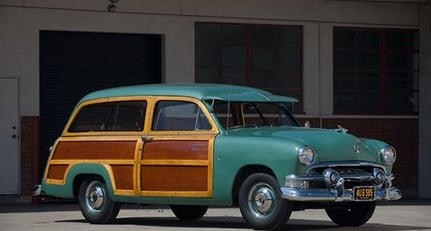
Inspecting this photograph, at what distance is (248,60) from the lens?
20219 mm

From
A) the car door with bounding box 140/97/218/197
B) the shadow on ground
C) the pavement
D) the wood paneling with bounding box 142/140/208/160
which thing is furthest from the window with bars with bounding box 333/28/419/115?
the wood paneling with bounding box 142/140/208/160

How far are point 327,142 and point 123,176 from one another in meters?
2.86

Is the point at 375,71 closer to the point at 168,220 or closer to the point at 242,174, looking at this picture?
the point at 168,220

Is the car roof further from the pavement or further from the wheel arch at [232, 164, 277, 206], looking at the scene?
the pavement

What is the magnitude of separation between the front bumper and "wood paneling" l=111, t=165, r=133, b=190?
2.39 metres

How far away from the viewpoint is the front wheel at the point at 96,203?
13.5 meters

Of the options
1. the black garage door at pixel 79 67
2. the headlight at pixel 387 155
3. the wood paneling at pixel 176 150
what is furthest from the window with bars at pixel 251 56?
the headlight at pixel 387 155

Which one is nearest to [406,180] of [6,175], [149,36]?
[149,36]

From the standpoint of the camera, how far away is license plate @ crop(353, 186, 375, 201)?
11.8 m

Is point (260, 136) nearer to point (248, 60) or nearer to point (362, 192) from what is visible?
point (362, 192)

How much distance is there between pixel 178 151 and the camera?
1266 cm

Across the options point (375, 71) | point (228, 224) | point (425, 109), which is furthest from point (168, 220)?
point (425, 109)

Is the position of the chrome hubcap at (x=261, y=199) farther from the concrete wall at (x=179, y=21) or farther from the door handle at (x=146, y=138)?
the concrete wall at (x=179, y=21)

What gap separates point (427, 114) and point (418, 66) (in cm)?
107
